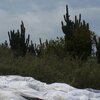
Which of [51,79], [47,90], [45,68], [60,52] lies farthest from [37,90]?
[60,52]

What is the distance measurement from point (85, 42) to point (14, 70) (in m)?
9.57

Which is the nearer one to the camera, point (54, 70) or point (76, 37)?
point (54, 70)

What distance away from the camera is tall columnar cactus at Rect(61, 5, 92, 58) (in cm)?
2312

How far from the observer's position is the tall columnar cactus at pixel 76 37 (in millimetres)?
23125

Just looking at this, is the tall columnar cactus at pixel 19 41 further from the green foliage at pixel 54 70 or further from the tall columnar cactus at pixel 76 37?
the green foliage at pixel 54 70

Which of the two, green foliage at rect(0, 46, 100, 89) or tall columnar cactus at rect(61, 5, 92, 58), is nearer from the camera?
green foliage at rect(0, 46, 100, 89)

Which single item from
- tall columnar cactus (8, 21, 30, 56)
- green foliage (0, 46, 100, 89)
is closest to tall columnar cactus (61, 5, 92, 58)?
tall columnar cactus (8, 21, 30, 56)

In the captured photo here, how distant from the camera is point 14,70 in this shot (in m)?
14.8

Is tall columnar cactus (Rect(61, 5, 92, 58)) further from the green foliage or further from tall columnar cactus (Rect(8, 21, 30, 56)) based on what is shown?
the green foliage

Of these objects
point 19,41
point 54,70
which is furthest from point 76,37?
point 54,70

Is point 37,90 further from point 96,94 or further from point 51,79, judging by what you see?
point 51,79

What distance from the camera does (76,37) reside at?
78.0 feet

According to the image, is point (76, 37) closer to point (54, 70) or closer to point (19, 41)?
point (19, 41)

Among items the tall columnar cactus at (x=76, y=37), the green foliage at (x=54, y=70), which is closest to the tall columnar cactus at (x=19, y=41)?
the tall columnar cactus at (x=76, y=37)
